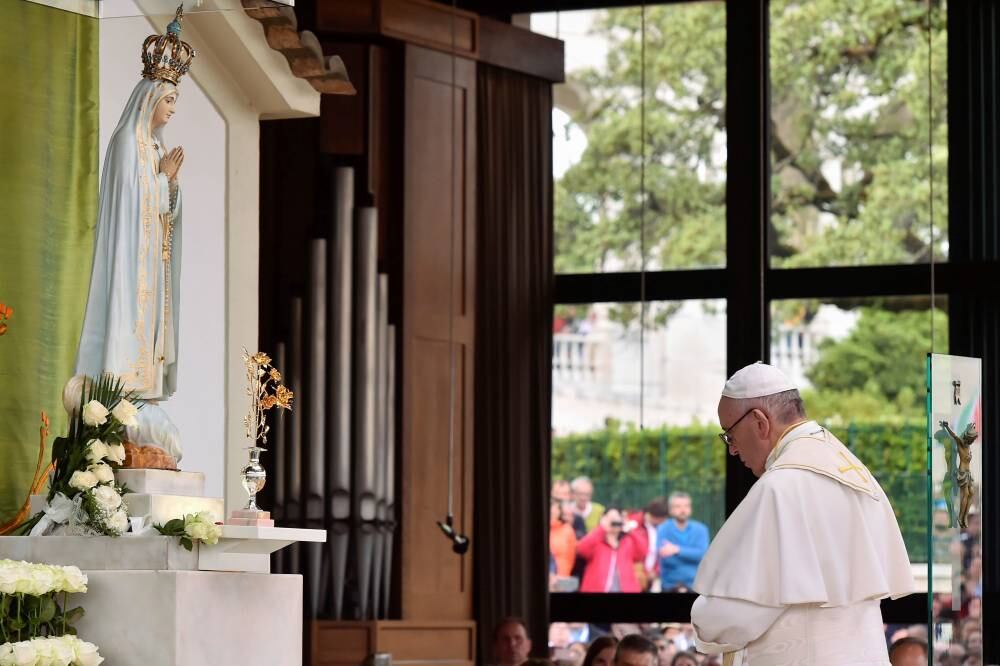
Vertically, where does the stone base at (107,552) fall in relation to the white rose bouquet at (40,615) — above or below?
above

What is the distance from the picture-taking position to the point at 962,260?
38.8 feet

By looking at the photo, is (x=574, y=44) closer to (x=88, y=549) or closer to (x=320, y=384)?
(x=320, y=384)

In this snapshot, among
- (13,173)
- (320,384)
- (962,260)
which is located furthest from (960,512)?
(13,173)

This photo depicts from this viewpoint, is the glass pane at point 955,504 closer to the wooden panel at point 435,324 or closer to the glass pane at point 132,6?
the wooden panel at point 435,324

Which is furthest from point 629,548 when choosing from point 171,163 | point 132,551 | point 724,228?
point 132,551

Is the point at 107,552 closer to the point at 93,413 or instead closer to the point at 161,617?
the point at 161,617

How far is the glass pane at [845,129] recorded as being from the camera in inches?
514

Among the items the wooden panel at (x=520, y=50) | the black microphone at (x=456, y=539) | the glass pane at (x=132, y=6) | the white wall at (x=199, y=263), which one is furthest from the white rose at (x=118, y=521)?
the wooden panel at (x=520, y=50)

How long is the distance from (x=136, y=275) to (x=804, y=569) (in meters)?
2.42

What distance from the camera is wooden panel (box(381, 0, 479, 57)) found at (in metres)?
11.2

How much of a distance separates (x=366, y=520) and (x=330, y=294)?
4.46 feet

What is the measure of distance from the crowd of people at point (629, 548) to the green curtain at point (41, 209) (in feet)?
18.5

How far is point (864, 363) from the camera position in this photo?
13469 mm

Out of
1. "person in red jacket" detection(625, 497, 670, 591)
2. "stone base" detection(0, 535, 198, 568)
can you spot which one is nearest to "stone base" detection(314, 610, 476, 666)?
"person in red jacket" detection(625, 497, 670, 591)
